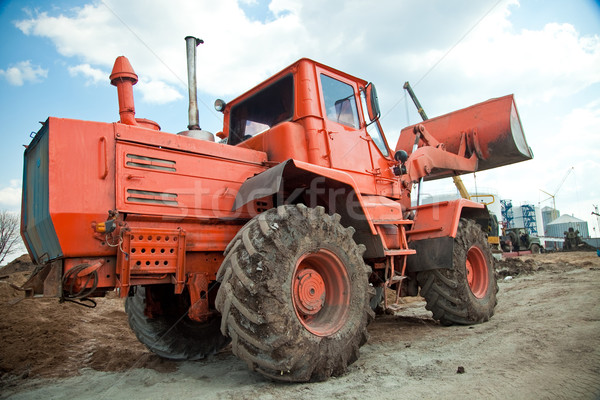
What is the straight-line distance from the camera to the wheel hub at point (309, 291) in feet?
11.6

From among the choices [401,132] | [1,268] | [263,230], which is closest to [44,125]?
[263,230]

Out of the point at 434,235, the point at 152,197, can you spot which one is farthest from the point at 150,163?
the point at 434,235

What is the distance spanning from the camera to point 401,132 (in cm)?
841

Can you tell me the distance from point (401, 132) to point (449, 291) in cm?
393

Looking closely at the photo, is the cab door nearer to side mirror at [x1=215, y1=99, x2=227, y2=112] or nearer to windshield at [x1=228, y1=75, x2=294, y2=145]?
windshield at [x1=228, y1=75, x2=294, y2=145]

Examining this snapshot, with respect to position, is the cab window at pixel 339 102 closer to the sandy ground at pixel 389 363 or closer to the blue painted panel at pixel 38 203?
the sandy ground at pixel 389 363

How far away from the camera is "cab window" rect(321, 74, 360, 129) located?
4.91 metres

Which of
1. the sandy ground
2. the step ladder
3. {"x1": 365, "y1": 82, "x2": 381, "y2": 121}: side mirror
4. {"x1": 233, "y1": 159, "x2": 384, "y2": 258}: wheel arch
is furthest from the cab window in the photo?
the sandy ground

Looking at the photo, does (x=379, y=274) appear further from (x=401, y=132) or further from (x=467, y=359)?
(x=401, y=132)

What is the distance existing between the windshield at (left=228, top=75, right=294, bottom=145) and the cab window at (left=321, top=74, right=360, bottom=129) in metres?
0.43

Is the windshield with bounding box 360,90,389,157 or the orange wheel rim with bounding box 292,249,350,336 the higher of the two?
the windshield with bounding box 360,90,389,157

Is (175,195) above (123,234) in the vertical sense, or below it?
above

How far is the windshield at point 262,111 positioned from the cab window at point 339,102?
1.41 feet

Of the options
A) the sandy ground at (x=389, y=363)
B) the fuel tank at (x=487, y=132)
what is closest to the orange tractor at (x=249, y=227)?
the sandy ground at (x=389, y=363)
